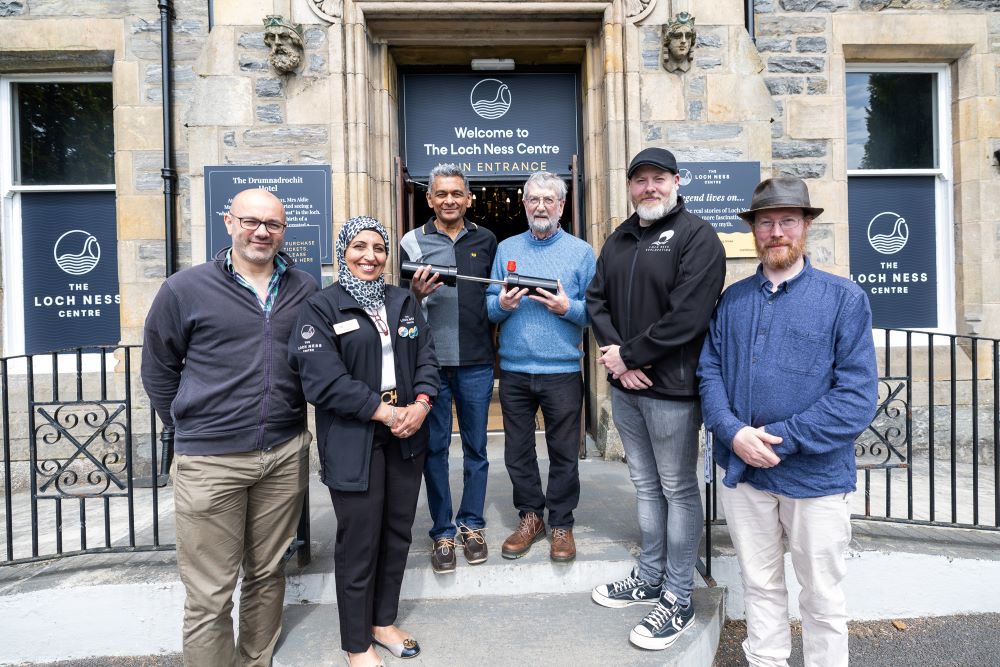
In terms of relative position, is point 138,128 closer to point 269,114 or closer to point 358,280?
point 269,114

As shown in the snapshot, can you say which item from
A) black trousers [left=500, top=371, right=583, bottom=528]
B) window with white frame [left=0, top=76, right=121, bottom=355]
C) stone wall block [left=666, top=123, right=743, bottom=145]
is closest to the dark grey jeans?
black trousers [left=500, top=371, right=583, bottom=528]

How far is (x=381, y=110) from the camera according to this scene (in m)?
5.22

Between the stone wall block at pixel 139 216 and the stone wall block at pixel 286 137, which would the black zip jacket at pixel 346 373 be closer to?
the stone wall block at pixel 286 137

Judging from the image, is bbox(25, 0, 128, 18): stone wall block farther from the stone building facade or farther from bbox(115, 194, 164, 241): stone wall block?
bbox(115, 194, 164, 241): stone wall block

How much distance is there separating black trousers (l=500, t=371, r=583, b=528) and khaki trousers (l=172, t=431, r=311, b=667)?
109 cm

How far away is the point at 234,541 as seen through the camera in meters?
2.31

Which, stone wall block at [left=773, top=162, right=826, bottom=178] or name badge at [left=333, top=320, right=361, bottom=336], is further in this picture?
stone wall block at [left=773, top=162, right=826, bottom=178]

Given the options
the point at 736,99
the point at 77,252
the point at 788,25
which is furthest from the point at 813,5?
the point at 77,252

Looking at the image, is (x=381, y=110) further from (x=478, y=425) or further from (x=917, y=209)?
(x=917, y=209)

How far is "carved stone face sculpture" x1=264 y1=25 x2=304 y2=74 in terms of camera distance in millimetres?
4637

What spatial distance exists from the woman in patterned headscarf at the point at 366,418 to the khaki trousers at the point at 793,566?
4.49 ft

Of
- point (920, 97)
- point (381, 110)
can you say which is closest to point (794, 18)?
point (920, 97)

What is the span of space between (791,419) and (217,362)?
220 cm

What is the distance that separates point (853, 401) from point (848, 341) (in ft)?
0.71
